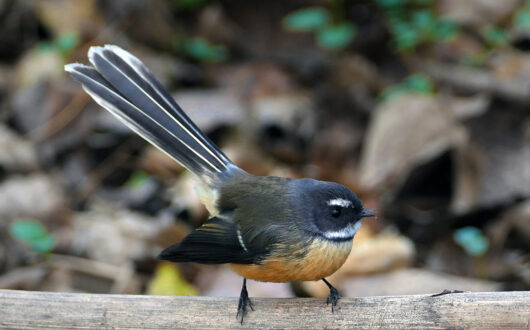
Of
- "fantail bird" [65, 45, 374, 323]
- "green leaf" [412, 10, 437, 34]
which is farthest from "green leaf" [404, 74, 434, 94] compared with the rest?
"fantail bird" [65, 45, 374, 323]

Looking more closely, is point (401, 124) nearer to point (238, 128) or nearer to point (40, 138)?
point (238, 128)

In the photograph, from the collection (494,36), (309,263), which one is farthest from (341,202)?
(494,36)

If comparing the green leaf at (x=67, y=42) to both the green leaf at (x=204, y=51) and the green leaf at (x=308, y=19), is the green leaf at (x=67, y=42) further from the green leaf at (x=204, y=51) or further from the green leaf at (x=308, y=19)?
the green leaf at (x=308, y=19)

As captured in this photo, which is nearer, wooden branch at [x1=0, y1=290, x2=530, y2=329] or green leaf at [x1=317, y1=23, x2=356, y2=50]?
wooden branch at [x1=0, y1=290, x2=530, y2=329]

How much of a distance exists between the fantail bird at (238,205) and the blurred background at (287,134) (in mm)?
653

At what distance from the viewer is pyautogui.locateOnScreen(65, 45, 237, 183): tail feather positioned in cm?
319

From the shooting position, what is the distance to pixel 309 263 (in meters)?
2.78

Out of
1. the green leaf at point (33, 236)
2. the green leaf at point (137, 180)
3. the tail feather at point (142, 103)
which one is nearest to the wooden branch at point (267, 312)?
the tail feather at point (142, 103)

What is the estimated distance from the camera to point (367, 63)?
6609mm

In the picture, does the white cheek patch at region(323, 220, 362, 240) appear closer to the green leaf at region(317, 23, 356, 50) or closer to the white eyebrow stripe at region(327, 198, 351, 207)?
the white eyebrow stripe at region(327, 198, 351, 207)

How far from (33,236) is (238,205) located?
6.77 feet

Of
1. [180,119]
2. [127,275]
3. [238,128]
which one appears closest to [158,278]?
[127,275]

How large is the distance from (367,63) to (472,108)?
154 cm

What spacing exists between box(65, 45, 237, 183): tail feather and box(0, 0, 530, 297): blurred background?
62 centimetres
